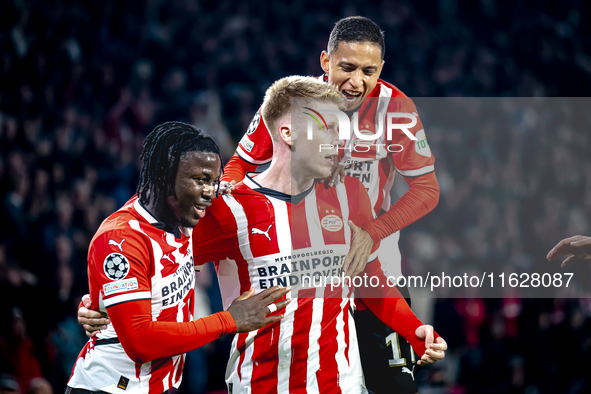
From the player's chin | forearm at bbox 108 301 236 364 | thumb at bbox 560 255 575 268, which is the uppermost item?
the player's chin

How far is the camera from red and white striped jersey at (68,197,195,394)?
217 centimetres

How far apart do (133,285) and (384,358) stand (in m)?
1.73

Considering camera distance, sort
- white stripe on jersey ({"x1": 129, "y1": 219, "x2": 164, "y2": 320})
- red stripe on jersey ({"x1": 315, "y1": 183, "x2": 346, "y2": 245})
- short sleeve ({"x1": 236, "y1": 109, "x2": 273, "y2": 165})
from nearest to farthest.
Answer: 1. white stripe on jersey ({"x1": 129, "y1": 219, "x2": 164, "y2": 320})
2. red stripe on jersey ({"x1": 315, "y1": 183, "x2": 346, "y2": 245})
3. short sleeve ({"x1": 236, "y1": 109, "x2": 273, "y2": 165})

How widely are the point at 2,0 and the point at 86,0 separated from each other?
1.04 m

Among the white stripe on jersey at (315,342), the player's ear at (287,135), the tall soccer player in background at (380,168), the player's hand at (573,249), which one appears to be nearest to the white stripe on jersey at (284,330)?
the white stripe on jersey at (315,342)

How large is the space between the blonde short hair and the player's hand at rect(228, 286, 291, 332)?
0.78 meters

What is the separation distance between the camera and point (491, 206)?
13.2ft

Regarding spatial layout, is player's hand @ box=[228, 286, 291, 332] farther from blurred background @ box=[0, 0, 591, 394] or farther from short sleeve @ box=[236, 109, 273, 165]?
blurred background @ box=[0, 0, 591, 394]

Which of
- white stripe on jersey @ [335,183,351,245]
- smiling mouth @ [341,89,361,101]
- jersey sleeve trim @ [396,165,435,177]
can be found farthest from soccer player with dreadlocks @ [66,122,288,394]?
jersey sleeve trim @ [396,165,435,177]

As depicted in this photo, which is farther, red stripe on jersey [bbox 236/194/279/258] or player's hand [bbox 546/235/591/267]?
player's hand [bbox 546/235/591/267]

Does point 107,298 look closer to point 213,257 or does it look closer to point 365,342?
point 213,257

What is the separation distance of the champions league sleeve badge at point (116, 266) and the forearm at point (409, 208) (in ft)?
4.02

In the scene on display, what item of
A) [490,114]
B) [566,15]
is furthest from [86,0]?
[566,15]

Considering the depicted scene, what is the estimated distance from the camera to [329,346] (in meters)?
2.70
